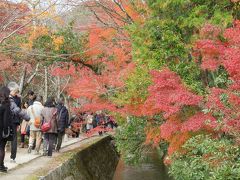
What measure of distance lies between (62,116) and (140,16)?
4.22m

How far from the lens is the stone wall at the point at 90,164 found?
11.0 m

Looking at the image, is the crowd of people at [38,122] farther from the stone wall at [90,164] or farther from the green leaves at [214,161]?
the green leaves at [214,161]

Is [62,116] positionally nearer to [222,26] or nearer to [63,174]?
[63,174]

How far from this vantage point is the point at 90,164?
1559cm

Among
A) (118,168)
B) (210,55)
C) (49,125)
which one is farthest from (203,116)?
(118,168)

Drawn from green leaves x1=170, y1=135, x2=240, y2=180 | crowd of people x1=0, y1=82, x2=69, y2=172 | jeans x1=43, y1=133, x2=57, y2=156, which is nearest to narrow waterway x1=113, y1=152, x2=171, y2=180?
crowd of people x1=0, y1=82, x2=69, y2=172

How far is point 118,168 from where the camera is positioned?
24.2 meters

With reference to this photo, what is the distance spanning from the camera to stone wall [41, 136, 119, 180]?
11006 mm

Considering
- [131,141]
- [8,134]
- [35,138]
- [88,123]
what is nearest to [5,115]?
[8,134]

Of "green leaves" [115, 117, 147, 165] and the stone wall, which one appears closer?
the stone wall

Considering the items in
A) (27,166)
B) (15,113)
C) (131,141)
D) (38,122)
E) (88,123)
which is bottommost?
(88,123)

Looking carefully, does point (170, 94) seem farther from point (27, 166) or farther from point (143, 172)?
point (143, 172)

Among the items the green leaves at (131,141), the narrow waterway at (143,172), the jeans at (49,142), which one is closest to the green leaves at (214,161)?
the jeans at (49,142)

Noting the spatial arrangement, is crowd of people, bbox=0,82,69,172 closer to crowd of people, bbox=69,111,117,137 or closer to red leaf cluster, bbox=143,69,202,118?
A: red leaf cluster, bbox=143,69,202,118
